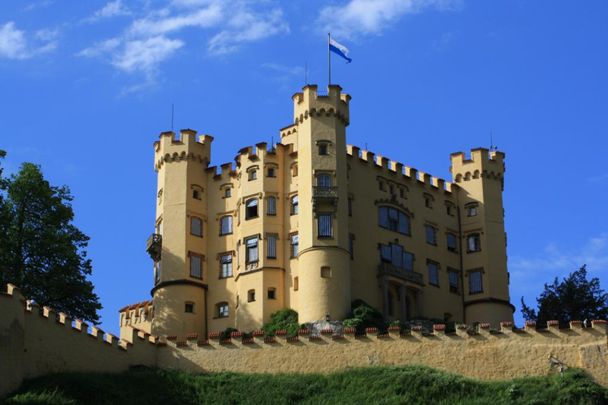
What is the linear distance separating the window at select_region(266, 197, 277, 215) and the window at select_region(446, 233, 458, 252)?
12.5 m

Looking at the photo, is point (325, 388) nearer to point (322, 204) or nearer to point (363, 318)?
point (363, 318)

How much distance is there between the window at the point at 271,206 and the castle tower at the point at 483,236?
1354cm

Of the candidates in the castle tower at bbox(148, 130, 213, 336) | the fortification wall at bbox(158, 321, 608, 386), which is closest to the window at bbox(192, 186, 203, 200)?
the castle tower at bbox(148, 130, 213, 336)

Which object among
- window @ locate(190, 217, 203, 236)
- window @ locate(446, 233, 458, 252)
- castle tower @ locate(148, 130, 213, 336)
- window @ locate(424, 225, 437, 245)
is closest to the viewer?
castle tower @ locate(148, 130, 213, 336)

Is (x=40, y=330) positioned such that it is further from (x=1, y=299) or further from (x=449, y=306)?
(x=449, y=306)

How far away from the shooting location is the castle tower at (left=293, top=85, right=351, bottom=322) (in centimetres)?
7738

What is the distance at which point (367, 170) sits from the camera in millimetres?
85625

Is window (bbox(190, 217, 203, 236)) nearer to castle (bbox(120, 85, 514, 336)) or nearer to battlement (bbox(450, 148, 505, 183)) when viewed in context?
castle (bbox(120, 85, 514, 336))

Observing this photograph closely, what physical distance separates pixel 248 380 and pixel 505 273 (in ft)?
86.1

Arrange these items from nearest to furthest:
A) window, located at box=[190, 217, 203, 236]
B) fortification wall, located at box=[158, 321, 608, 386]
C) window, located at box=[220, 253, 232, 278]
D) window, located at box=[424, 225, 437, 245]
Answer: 1. fortification wall, located at box=[158, 321, 608, 386]
2. window, located at box=[220, 253, 232, 278]
3. window, located at box=[190, 217, 203, 236]
4. window, located at box=[424, 225, 437, 245]

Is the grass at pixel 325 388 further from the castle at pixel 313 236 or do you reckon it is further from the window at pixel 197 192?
the window at pixel 197 192

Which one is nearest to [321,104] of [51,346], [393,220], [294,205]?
[294,205]

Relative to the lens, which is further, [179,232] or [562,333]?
[179,232]

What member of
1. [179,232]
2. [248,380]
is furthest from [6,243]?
[248,380]
